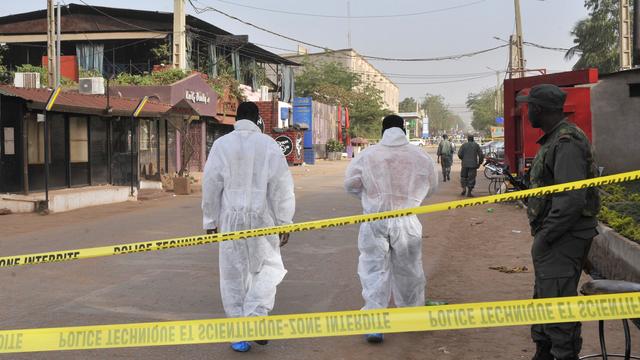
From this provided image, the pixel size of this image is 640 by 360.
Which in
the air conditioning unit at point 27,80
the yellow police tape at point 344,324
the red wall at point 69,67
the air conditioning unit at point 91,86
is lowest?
the yellow police tape at point 344,324

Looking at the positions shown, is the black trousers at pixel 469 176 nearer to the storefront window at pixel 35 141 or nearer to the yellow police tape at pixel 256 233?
the storefront window at pixel 35 141

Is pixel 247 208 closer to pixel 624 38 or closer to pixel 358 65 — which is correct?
pixel 624 38

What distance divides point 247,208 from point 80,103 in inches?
497

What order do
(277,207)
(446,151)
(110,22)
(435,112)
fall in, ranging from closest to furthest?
(277,207)
(446,151)
(110,22)
(435,112)

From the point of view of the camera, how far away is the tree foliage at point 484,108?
353ft

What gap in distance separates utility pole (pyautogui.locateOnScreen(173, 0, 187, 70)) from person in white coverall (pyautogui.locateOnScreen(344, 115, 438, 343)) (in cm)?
2333

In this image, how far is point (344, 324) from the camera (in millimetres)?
2992

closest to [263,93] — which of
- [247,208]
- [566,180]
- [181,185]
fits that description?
[181,185]

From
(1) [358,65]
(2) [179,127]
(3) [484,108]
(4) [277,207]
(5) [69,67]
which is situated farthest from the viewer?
(3) [484,108]

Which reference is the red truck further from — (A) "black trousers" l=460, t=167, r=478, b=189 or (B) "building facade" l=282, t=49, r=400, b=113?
(B) "building facade" l=282, t=49, r=400, b=113

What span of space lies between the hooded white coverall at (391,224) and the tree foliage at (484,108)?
9686cm

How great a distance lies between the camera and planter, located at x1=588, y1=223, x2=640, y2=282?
6125mm

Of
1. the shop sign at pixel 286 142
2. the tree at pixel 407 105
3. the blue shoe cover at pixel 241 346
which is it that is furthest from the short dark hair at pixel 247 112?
the tree at pixel 407 105

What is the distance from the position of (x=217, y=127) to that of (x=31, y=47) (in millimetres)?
11941
